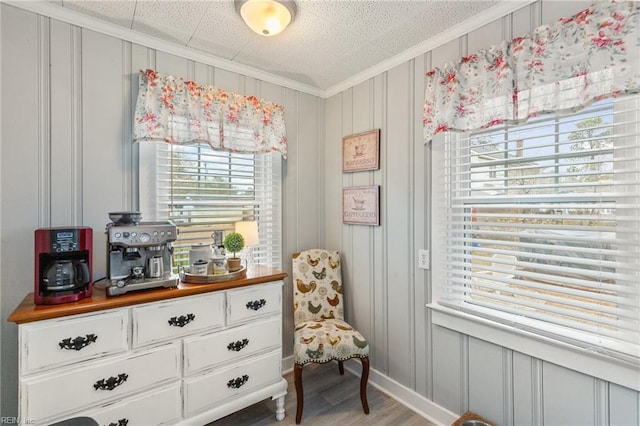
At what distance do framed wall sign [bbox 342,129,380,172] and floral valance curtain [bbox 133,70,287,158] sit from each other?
0.55m

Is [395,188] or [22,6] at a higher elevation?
[22,6]

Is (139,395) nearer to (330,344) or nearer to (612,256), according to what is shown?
(330,344)

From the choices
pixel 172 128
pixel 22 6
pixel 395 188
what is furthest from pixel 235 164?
pixel 22 6

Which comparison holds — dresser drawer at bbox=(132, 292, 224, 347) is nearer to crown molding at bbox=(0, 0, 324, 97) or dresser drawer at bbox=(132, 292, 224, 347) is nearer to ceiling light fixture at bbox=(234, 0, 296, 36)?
ceiling light fixture at bbox=(234, 0, 296, 36)

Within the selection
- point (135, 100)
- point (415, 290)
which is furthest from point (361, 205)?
point (135, 100)

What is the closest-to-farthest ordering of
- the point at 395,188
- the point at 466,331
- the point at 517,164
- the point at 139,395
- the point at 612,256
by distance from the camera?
the point at 612,256 → the point at 139,395 → the point at 517,164 → the point at 466,331 → the point at 395,188

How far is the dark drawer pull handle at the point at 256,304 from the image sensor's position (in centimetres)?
195

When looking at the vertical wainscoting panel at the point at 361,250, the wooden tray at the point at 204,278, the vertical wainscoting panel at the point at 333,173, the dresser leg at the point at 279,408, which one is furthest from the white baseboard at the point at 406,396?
the wooden tray at the point at 204,278

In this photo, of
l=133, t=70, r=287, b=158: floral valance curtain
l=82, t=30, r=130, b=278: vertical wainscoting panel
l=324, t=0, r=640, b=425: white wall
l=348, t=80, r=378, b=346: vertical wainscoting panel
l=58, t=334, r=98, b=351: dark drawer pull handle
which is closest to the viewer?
l=58, t=334, r=98, b=351: dark drawer pull handle

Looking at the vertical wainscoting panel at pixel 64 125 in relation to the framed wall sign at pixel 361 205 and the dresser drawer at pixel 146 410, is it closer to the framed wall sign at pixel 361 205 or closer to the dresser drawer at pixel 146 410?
the dresser drawer at pixel 146 410

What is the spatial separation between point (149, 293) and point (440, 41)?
2.37m

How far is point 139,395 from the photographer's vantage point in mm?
1567

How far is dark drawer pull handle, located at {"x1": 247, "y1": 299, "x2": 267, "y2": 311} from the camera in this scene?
1953 mm

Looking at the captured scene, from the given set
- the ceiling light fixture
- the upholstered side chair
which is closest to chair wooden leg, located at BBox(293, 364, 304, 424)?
the upholstered side chair
